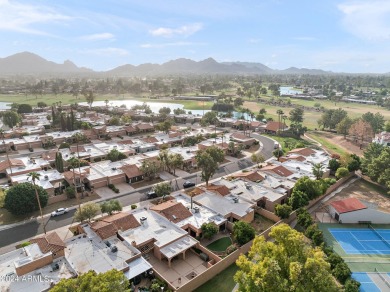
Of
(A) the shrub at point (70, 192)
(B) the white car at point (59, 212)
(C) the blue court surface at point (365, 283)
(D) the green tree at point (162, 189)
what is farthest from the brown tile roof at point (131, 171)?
(C) the blue court surface at point (365, 283)

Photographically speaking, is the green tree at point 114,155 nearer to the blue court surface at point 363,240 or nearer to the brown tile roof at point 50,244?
the brown tile roof at point 50,244

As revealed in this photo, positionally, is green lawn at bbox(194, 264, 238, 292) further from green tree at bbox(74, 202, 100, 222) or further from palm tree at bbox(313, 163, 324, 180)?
palm tree at bbox(313, 163, 324, 180)

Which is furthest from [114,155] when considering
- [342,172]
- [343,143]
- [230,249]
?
[343,143]

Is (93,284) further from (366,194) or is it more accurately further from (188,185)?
(366,194)

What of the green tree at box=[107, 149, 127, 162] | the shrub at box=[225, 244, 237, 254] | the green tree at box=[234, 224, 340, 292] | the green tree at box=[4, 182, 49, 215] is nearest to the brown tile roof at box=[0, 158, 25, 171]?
the green tree at box=[107, 149, 127, 162]

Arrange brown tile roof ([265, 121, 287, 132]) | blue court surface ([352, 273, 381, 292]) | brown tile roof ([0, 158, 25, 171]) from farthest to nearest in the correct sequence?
1. brown tile roof ([265, 121, 287, 132])
2. brown tile roof ([0, 158, 25, 171])
3. blue court surface ([352, 273, 381, 292])

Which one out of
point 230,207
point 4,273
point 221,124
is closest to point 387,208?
point 230,207
